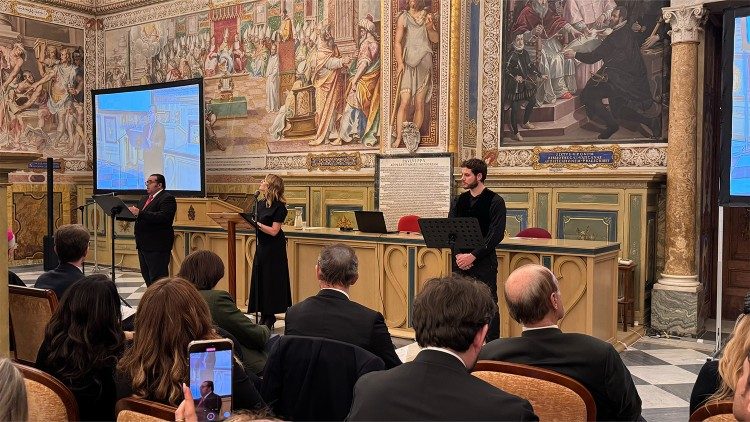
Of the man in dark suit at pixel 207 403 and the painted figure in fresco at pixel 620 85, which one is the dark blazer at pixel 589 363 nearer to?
the man in dark suit at pixel 207 403

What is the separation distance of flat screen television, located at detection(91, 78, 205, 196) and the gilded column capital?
7507mm

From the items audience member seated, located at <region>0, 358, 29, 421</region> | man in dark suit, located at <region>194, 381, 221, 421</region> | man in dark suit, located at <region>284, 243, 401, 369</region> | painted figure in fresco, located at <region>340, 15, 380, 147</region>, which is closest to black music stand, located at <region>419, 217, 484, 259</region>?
man in dark suit, located at <region>284, 243, 401, 369</region>

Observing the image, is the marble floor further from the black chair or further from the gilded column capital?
the gilded column capital

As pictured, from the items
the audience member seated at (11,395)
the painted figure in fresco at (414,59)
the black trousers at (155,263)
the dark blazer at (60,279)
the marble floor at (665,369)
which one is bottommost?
the marble floor at (665,369)

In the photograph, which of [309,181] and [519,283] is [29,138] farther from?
[519,283]

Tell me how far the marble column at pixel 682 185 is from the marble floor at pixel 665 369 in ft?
1.10

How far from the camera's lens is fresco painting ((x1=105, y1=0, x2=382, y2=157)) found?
1068cm

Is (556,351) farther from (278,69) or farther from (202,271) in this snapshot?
(278,69)

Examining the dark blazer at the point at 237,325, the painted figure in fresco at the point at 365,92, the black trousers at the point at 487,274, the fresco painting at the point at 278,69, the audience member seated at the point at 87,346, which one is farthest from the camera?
the fresco painting at the point at 278,69

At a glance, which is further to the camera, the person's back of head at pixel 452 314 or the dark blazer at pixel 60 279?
the dark blazer at pixel 60 279

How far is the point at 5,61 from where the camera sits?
41.4ft

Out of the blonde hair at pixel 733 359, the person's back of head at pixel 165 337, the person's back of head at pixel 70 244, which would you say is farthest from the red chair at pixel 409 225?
the blonde hair at pixel 733 359

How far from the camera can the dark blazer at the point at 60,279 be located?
13.3ft

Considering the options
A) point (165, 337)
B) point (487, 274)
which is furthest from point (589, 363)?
point (487, 274)
